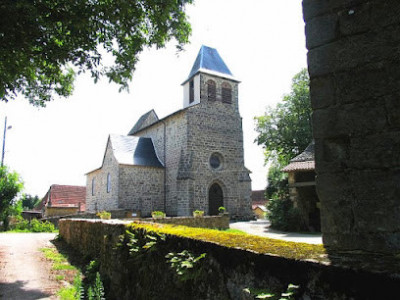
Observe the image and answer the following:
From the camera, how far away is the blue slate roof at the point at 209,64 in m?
26.7

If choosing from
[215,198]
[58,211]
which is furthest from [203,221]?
[58,211]

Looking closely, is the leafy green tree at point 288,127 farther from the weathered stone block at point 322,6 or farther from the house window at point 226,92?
the weathered stone block at point 322,6

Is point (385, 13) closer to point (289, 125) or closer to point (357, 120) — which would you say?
point (357, 120)

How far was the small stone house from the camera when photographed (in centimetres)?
1747

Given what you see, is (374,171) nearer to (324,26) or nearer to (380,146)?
(380,146)

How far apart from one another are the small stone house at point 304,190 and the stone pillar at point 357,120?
14692 mm

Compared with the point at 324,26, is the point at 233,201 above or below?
below

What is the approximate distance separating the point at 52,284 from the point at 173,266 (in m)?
4.80

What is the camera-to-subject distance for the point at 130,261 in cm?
493

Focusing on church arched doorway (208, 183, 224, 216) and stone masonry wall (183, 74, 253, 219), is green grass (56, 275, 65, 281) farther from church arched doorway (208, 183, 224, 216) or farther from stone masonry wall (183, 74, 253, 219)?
church arched doorway (208, 183, 224, 216)

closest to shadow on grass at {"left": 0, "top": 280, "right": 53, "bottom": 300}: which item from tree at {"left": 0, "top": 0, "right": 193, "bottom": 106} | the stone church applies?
tree at {"left": 0, "top": 0, "right": 193, "bottom": 106}

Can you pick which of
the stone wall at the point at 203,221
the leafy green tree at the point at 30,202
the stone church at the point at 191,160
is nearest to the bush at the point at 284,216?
the stone wall at the point at 203,221

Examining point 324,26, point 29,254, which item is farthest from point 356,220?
point 29,254

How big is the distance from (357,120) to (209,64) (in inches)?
1017
